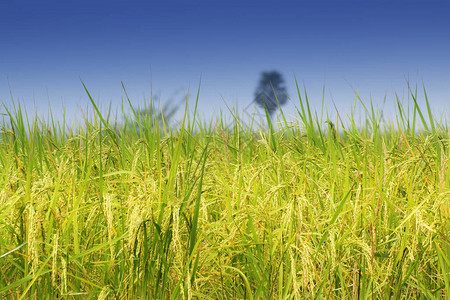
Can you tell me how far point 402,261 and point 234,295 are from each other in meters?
0.87

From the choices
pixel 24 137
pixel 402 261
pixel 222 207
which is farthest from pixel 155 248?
pixel 24 137

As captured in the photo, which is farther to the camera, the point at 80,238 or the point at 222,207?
the point at 222,207

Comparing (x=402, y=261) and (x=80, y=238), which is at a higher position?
(x=80, y=238)

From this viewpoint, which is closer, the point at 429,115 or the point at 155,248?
the point at 155,248

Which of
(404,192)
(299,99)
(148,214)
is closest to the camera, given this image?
(148,214)

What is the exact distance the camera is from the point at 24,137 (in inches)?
133

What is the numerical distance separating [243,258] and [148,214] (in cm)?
64

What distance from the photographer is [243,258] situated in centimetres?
204

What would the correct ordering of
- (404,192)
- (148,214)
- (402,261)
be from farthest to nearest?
1. (404,192)
2. (402,261)
3. (148,214)

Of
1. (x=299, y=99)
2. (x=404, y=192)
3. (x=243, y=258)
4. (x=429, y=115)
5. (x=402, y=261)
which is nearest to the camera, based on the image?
(x=402, y=261)

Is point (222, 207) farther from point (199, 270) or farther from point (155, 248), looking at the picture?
point (155, 248)

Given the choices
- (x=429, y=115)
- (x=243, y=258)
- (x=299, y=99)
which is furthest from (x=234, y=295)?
(x=429, y=115)

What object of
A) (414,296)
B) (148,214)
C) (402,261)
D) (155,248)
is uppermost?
(148,214)

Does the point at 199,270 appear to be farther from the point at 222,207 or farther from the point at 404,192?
the point at 404,192
